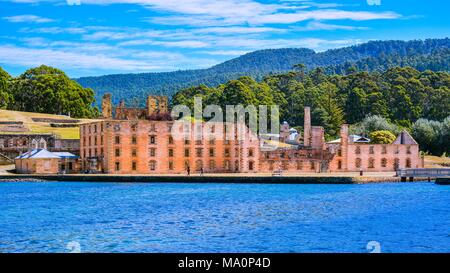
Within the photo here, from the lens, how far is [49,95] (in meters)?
113

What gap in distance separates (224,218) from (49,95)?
79.2m

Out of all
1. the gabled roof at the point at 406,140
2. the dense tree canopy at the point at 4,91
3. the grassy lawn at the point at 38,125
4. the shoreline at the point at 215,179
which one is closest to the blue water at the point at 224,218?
the shoreline at the point at 215,179

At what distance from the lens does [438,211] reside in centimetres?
4262

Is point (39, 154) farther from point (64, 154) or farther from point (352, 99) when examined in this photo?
point (352, 99)

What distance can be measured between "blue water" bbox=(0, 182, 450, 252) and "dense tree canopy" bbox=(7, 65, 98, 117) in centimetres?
5206

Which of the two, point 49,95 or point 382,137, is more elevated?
point 49,95

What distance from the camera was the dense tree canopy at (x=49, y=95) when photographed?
113m

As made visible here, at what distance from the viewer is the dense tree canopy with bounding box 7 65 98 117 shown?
113312 millimetres

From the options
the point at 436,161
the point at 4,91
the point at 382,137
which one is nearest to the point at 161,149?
the point at 382,137

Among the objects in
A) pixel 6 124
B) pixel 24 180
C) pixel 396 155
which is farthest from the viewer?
Answer: pixel 6 124

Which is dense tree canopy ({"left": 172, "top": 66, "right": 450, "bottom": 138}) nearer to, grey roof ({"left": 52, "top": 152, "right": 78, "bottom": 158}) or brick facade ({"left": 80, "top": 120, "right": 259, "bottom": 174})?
brick facade ({"left": 80, "top": 120, "right": 259, "bottom": 174})

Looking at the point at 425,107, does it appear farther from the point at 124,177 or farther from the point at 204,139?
the point at 124,177
